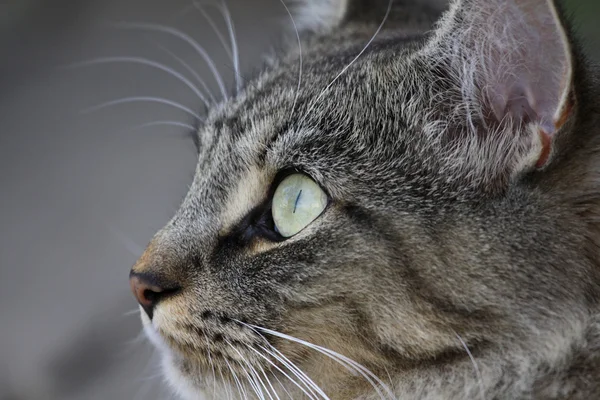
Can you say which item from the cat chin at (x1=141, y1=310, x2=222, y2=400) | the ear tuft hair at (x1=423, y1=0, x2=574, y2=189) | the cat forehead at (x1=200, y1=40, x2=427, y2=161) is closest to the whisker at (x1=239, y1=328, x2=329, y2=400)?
the cat chin at (x1=141, y1=310, x2=222, y2=400)

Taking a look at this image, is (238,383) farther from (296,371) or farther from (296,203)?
(296,203)

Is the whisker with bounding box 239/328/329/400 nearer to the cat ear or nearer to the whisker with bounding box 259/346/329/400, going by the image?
the whisker with bounding box 259/346/329/400

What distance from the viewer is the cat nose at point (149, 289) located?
4.73ft

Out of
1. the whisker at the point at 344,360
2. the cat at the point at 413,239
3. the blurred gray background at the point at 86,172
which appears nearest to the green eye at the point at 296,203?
the cat at the point at 413,239

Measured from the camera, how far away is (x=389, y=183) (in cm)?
136

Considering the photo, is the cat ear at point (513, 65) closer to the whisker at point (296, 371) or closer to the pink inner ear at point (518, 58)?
the pink inner ear at point (518, 58)

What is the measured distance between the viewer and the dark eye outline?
4.76ft

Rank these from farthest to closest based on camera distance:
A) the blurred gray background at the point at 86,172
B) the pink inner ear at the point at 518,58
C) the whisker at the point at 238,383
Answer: the blurred gray background at the point at 86,172, the whisker at the point at 238,383, the pink inner ear at the point at 518,58

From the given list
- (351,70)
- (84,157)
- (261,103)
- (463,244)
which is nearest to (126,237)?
(84,157)

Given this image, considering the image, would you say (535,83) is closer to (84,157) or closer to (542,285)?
(542,285)

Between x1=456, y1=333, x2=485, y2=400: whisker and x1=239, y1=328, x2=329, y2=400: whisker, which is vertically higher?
x1=239, y1=328, x2=329, y2=400: whisker

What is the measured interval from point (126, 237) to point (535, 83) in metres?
2.00

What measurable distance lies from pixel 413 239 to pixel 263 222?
1.07 ft

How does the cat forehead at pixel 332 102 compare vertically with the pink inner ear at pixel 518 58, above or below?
above
